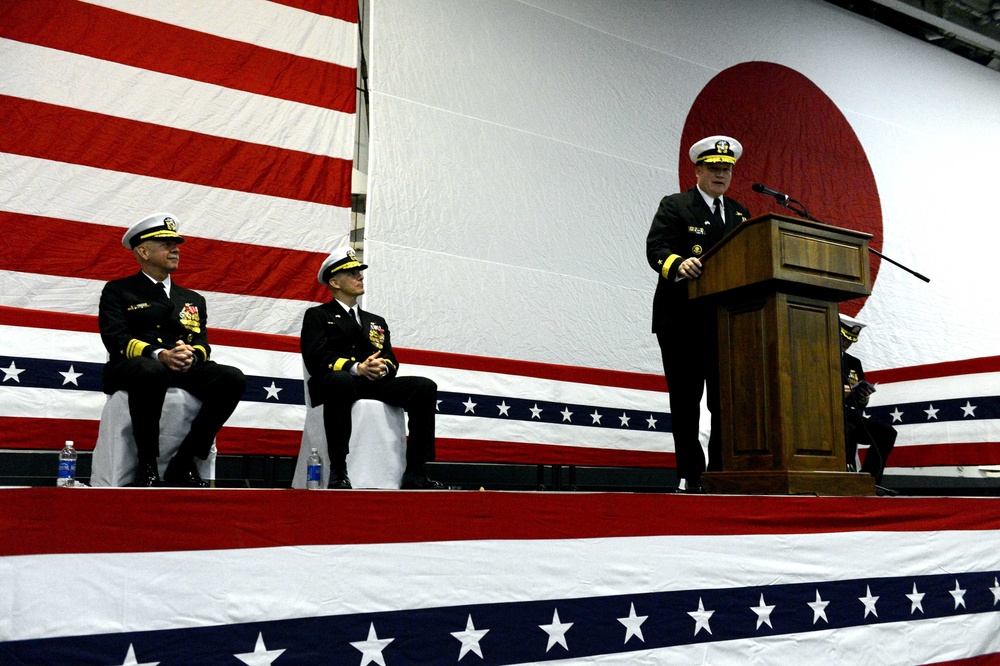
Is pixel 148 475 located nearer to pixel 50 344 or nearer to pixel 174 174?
pixel 50 344

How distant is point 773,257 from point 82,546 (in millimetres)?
2015

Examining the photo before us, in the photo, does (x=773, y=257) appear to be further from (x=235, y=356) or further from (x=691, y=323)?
(x=235, y=356)

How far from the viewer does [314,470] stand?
3.06 meters

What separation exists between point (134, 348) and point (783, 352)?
2.08 m

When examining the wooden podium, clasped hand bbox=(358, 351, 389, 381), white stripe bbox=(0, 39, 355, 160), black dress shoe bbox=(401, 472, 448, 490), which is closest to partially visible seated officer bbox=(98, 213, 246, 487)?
clasped hand bbox=(358, 351, 389, 381)

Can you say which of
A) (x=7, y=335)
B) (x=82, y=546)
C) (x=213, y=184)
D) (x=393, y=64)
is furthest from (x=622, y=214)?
(x=82, y=546)

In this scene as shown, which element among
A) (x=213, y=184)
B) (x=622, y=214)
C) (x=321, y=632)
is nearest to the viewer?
(x=321, y=632)

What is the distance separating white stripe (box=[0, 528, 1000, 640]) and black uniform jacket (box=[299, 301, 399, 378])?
140cm

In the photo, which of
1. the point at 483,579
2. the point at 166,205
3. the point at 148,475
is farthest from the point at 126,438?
the point at 166,205

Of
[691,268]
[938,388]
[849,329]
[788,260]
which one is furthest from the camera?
[938,388]

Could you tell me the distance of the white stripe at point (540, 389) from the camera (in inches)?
183

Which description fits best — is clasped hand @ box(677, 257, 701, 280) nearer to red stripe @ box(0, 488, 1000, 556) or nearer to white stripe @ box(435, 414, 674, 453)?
red stripe @ box(0, 488, 1000, 556)

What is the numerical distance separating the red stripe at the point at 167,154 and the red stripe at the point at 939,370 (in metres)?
3.89

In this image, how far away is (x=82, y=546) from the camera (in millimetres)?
1520
